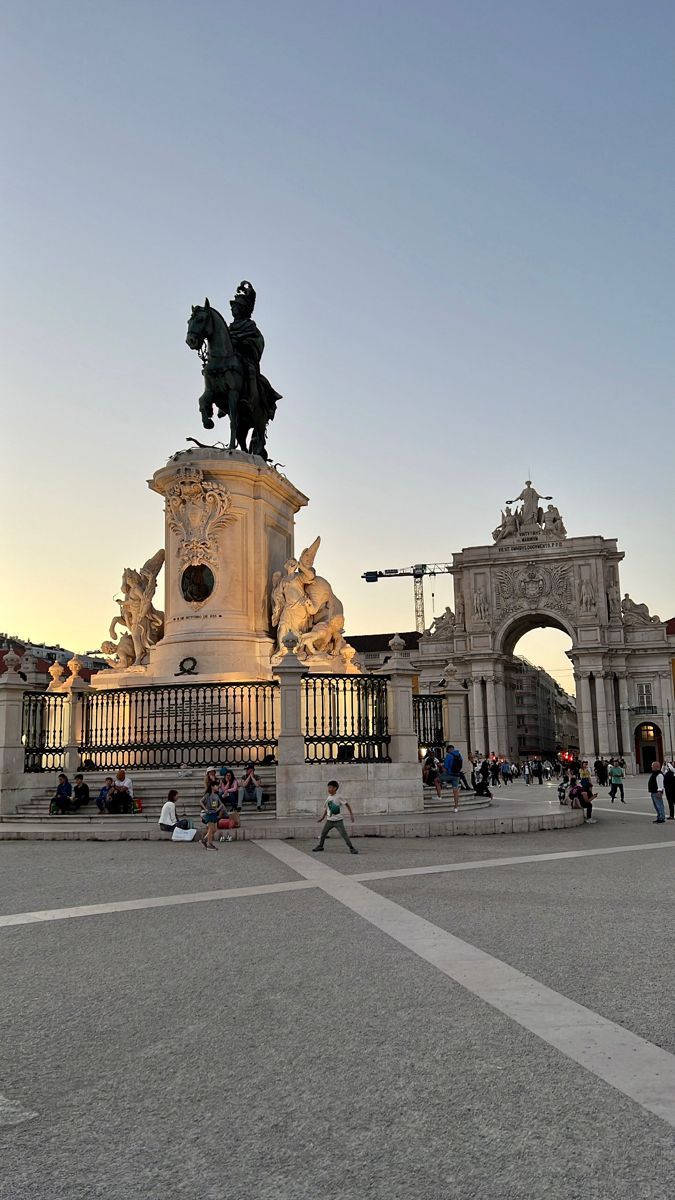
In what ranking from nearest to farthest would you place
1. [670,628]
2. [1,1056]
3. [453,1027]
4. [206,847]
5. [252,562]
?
[1,1056], [453,1027], [206,847], [252,562], [670,628]

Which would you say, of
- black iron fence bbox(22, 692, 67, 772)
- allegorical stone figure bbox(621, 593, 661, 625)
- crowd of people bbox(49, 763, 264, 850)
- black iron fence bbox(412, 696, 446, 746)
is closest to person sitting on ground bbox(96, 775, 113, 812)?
crowd of people bbox(49, 763, 264, 850)

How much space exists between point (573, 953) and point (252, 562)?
14.0 m

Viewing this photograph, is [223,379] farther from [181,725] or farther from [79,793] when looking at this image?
[79,793]

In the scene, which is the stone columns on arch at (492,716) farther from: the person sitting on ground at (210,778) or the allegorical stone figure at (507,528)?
the person sitting on ground at (210,778)

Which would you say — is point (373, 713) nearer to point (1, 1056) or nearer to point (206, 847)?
point (206, 847)

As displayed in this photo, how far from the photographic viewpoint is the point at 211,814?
514 inches

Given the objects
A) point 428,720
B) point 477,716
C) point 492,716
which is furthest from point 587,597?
point 428,720

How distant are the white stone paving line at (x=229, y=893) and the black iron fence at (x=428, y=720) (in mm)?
8228

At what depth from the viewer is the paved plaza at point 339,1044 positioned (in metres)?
3.03

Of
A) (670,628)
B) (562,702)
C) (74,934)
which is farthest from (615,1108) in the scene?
(562,702)

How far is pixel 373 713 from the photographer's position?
55.4ft

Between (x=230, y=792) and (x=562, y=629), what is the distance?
216 ft

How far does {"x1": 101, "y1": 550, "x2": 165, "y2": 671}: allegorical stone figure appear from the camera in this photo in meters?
19.8

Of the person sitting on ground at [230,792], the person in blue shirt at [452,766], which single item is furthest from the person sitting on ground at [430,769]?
the person sitting on ground at [230,792]
